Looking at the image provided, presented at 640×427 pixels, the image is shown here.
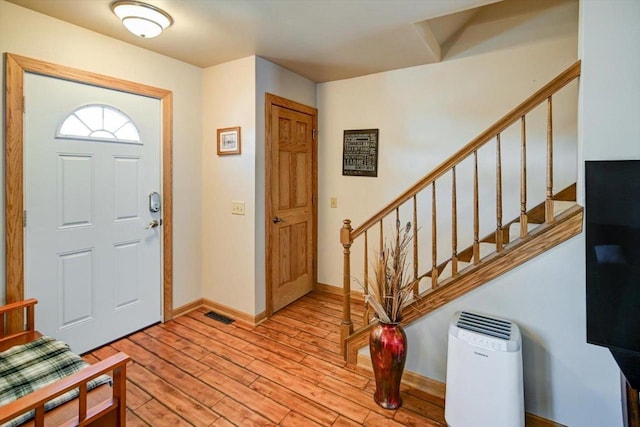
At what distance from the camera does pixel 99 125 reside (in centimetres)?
240

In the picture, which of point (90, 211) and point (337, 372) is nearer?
point (337, 372)

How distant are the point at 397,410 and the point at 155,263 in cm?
231

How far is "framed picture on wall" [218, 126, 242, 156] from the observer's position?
114 inches

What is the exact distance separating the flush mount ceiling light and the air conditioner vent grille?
8.64ft

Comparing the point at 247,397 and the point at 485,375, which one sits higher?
the point at 485,375

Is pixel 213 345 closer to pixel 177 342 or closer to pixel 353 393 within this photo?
pixel 177 342

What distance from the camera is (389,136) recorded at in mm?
3246

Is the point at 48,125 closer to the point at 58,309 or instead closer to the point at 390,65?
the point at 58,309

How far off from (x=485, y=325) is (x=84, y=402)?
1.87 m

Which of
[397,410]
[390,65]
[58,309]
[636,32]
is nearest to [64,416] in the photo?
[58,309]

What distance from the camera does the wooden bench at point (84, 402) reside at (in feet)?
3.62

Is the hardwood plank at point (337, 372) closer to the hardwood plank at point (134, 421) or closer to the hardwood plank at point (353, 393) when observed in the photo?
the hardwood plank at point (353, 393)

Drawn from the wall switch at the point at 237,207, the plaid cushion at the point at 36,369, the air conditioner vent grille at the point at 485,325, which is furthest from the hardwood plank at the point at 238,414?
the wall switch at the point at 237,207

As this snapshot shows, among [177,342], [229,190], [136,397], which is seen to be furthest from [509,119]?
[177,342]
